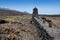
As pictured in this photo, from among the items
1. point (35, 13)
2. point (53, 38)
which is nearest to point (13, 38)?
point (53, 38)

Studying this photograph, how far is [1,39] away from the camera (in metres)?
9.91

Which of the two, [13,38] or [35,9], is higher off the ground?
[35,9]

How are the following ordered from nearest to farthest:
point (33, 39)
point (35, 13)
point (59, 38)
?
point (59, 38)
point (33, 39)
point (35, 13)

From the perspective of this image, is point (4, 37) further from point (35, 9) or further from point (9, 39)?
point (35, 9)

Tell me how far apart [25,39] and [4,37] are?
60.8 inches

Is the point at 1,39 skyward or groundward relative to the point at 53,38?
groundward

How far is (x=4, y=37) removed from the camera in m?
10.3

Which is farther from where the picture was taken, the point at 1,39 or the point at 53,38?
the point at 1,39

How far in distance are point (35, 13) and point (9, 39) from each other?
13.8m

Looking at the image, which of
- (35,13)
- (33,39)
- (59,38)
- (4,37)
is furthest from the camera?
(35,13)

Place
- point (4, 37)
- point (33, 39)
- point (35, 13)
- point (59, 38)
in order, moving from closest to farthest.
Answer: point (59, 38), point (33, 39), point (4, 37), point (35, 13)

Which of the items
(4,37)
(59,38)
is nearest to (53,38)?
(59,38)

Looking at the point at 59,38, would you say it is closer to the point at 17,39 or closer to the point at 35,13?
Answer: the point at 17,39

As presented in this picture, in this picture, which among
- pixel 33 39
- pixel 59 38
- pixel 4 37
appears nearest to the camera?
pixel 59 38
